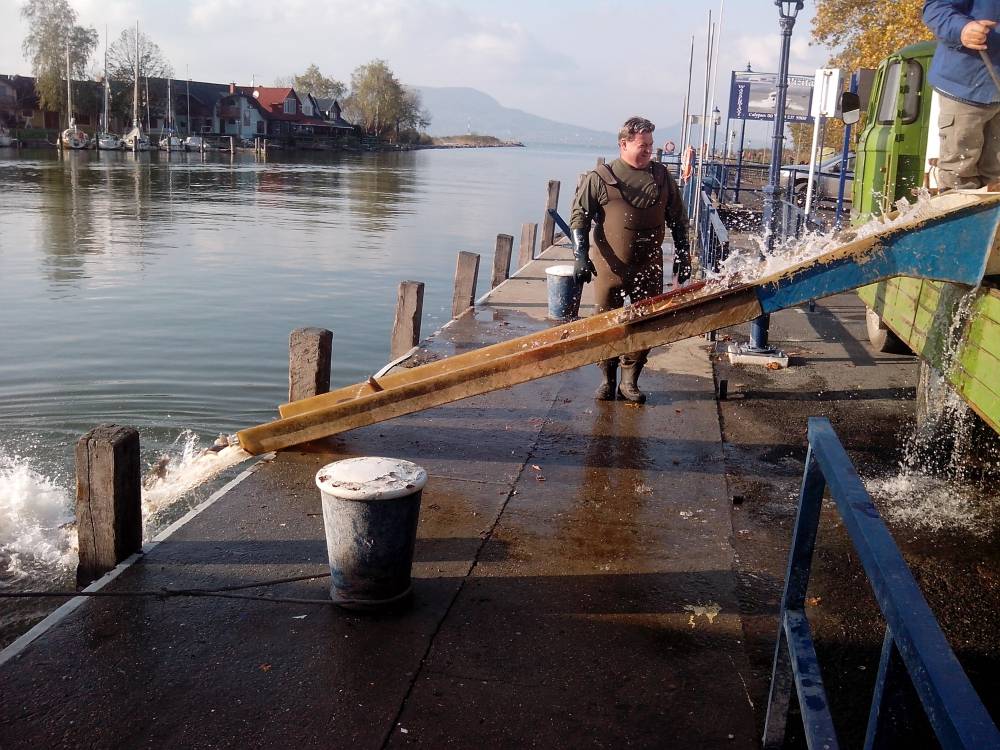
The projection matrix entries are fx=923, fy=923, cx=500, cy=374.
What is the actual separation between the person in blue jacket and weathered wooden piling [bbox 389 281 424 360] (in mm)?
5377

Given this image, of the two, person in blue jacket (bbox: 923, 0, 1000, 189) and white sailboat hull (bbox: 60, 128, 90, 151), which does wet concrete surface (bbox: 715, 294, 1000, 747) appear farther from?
white sailboat hull (bbox: 60, 128, 90, 151)

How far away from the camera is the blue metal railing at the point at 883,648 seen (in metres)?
1.61

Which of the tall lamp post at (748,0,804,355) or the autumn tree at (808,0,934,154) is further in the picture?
the autumn tree at (808,0,934,154)

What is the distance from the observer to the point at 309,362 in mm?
6746

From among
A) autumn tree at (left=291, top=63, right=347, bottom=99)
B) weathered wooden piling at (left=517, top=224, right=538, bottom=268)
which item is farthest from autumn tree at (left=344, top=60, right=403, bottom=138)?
weathered wooden piling at (left=517, top=224, right=538, bottom=268)

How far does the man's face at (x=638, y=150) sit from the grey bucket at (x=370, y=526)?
390cm

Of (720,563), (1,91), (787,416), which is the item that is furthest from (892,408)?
(1,91)

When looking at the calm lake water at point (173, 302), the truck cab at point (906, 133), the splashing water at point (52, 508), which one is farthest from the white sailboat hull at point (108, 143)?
the truck cab at point (906, 133)

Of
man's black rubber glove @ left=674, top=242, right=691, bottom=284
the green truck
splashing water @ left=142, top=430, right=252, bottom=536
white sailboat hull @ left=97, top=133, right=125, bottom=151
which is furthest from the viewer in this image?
white sailboat hull @ left=97, top=133, right=125, bottom=151

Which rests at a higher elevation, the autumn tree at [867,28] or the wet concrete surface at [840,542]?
the autumn tree at [867,28]

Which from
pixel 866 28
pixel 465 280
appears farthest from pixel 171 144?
pixel 465 280

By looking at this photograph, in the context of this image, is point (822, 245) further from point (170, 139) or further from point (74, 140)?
point (170, 139)

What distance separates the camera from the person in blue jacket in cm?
555

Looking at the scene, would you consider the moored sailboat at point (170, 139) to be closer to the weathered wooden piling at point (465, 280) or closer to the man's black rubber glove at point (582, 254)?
the weathered wooden piling at point (465, 280)
